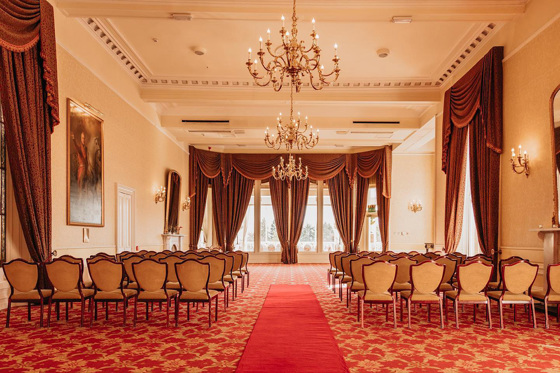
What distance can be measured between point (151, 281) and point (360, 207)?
38.9 feet

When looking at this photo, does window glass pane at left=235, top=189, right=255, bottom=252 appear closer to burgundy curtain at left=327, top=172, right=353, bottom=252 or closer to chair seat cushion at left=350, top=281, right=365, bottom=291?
burgundy curtain at left=327, top=172, right=353, bottom=252

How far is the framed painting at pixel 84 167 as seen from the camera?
7.22 m

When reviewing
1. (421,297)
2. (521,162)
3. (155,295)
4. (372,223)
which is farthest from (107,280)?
(372,223)

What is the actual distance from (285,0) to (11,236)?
16.9 feet

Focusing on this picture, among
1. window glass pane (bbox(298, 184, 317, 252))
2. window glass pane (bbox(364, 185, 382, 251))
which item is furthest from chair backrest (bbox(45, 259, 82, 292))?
window glass pane (bbox(364, 185, 382, 251))

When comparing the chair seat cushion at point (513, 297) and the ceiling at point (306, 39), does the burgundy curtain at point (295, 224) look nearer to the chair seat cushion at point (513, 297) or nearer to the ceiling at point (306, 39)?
the ceiling at point (306, 39)

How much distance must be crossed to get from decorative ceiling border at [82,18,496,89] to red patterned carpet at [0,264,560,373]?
16.0ft

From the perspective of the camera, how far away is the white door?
9.21m

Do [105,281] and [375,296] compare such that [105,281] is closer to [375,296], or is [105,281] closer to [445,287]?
[375,296]

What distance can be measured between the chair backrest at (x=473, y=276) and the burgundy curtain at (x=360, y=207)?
10.9 metres

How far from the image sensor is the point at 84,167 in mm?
7676

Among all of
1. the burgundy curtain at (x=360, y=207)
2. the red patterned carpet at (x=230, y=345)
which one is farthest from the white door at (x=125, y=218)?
the burgundy curtain at (x=360, y=207)

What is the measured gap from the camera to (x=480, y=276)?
5.25m

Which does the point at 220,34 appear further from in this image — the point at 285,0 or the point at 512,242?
the point at 512,242
